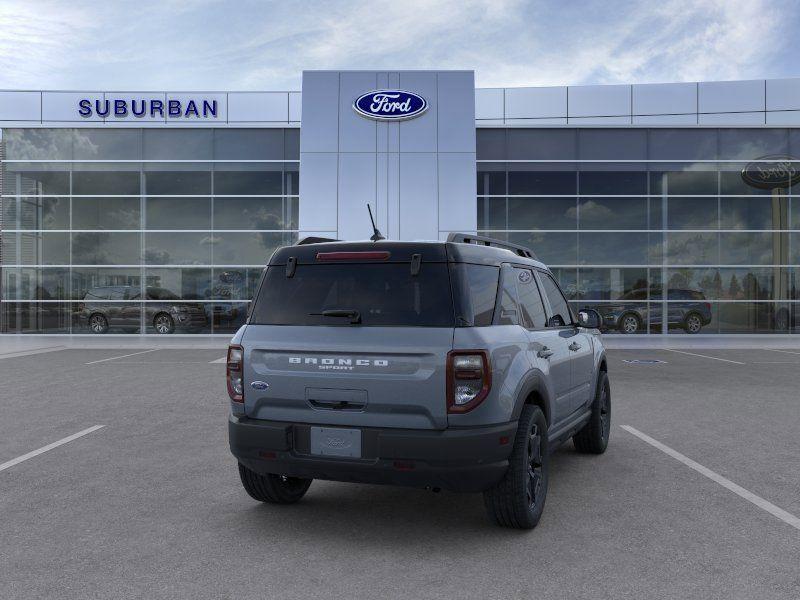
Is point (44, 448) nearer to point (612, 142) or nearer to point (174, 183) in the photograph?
point (174, 183)

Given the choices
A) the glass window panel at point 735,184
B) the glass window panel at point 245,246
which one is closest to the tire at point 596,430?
the glass window panel at point 245,246

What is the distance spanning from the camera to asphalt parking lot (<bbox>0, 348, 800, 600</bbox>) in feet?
11.4

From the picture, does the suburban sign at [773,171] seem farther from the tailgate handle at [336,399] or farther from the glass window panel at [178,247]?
the tailgate handle at [336,399]

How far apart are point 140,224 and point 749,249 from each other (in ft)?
72.3

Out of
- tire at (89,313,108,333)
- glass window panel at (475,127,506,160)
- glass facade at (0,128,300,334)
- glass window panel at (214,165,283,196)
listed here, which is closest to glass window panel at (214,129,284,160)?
glass facade at (0,128,300,334)

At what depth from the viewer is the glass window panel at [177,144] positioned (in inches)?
960

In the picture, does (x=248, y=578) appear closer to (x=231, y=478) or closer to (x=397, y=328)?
(x=397, y=328)

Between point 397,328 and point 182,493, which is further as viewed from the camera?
point 182,493

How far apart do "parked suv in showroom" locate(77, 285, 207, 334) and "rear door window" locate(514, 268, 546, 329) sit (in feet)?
66.2

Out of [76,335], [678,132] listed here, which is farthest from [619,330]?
[76,335]

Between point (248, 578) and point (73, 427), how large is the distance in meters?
5.05

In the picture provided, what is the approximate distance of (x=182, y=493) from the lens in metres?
5.07

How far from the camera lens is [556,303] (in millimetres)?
5766

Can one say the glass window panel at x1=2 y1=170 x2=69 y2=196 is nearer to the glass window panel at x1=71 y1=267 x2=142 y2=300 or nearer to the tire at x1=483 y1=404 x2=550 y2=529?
the glass window panel at x1=71 y1=267 x2=142 y2=300
